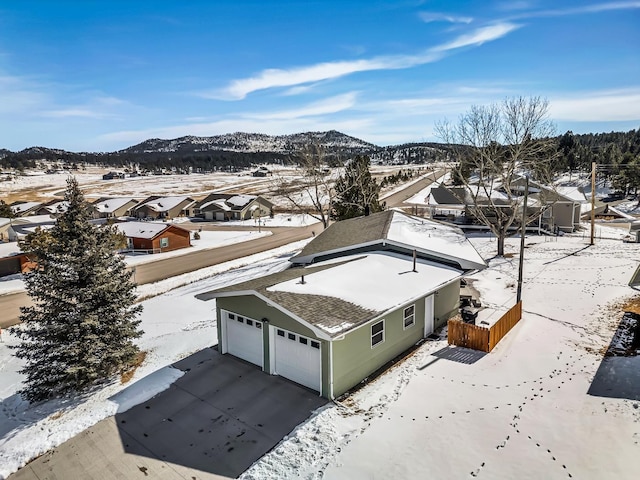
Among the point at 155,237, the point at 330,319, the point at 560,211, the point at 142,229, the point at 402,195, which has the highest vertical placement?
the point at 330,319

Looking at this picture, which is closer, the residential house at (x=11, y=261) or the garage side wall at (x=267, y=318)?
the garage side wall at (x=267, y=318)

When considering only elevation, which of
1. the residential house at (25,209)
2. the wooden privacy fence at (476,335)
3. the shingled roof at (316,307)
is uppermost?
the shingled roof at (316,307)

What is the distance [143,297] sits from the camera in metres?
26.3

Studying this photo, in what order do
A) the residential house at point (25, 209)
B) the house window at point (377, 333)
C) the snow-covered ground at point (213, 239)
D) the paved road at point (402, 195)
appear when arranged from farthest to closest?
the paved road at point (402, 195)
the residential house at point (25, 209)
the snow-covered ground at point (213, 239)
the house window at point (377, 333)

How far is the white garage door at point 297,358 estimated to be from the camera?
12.6 m

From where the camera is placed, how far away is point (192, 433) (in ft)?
36.0

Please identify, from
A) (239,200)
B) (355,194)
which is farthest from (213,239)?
(239,200)

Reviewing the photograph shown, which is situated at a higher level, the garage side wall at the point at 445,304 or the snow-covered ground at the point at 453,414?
the garage side wall at the point at 445,304

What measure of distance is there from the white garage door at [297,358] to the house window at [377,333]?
2170mm

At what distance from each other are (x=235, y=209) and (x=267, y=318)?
182 feet

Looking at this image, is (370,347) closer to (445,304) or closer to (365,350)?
(365,350)

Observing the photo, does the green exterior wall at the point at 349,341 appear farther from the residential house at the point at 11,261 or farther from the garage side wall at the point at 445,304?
the residential house at the point at 11,261

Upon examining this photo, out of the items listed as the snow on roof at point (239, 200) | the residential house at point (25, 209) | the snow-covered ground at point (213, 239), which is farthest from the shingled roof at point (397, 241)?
the residential house at point (25, 209)

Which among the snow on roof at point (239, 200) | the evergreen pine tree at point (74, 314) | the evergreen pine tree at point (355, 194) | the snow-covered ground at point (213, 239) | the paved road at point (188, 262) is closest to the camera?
the evergreen pine tree at point (74, 314)
